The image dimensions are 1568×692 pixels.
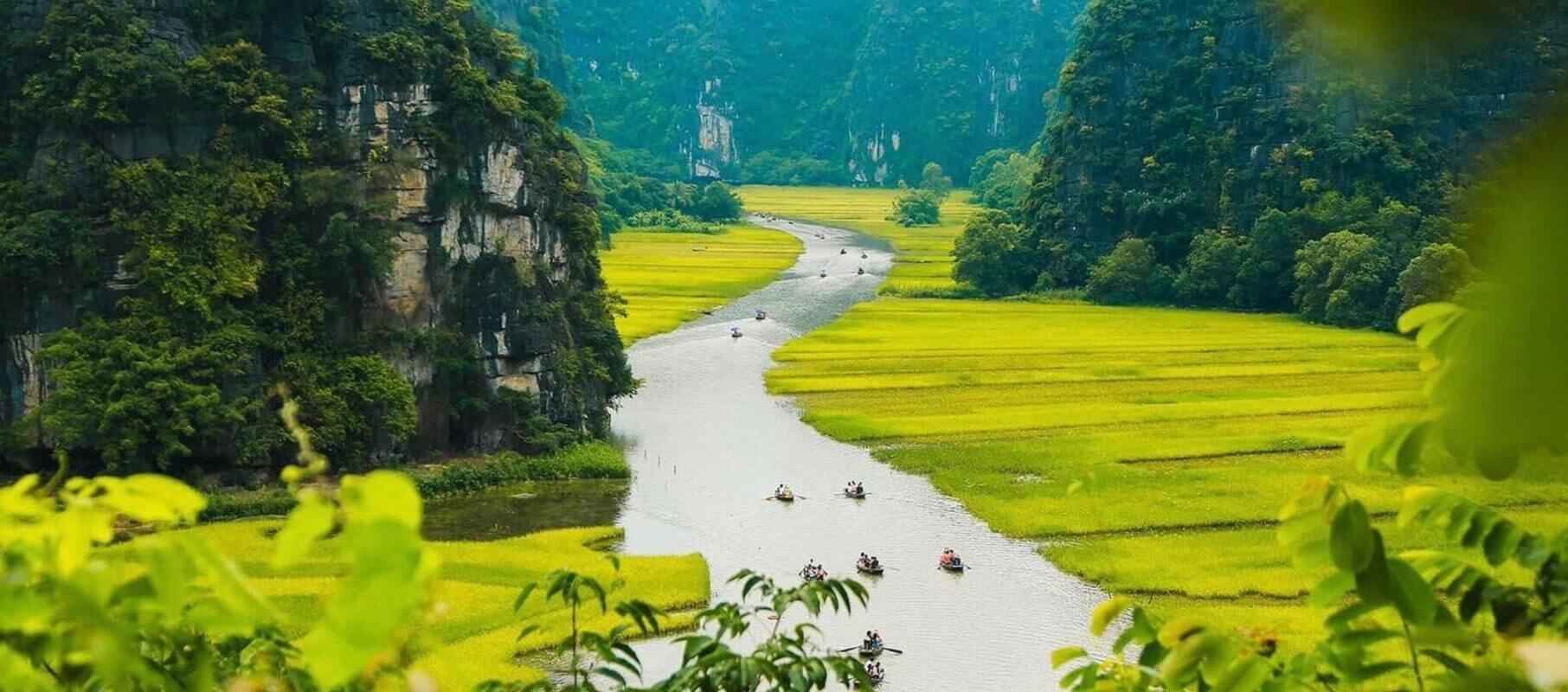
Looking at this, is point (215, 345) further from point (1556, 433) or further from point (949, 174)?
point (949, 174)

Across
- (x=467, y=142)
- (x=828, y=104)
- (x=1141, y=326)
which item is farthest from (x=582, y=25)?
(x=467, y=142)

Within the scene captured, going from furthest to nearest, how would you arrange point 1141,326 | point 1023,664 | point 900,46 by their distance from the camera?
point 900,46 < point 1141,326 < point 1023,664

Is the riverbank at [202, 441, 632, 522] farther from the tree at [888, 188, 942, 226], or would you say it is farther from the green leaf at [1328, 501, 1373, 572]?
the tree at [888, 188, 942, 226]

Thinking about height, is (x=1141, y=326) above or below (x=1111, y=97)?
below

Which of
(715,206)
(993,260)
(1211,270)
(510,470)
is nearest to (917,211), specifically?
(715,206)

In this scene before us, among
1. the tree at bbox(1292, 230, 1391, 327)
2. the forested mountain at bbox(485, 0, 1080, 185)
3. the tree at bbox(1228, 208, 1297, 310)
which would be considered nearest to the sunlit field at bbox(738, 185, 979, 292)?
the forested mountain at bbox(485, 0, 1080, 185)

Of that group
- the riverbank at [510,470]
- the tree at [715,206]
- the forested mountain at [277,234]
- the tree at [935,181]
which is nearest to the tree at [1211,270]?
the forested mountain at [277,234]

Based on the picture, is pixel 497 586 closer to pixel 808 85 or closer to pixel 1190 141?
pixel 1190 141
